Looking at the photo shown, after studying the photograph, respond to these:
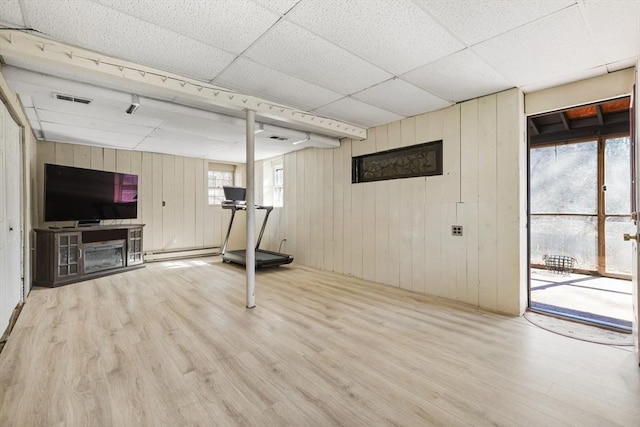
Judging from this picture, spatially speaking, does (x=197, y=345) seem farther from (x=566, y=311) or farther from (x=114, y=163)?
(x=114, y=163)

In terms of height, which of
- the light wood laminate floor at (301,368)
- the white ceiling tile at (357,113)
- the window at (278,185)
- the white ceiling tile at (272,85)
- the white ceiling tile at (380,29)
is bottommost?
the light wood laminate floor at (301,368)

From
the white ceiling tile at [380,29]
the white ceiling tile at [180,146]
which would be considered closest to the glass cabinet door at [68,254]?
the white ceiling tile at [180,146]

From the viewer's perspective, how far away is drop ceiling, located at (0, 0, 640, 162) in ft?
6.17

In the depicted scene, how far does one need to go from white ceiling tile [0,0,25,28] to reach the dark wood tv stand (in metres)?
3.27

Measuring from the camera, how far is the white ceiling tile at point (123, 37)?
74.5 inches

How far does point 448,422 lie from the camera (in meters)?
1.55

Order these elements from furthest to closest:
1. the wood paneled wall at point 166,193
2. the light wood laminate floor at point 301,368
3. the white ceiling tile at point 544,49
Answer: the wood paneled wall at point 166,193, the white ceiling tile at point 544,49, the light wood laminate floor at point 301,368

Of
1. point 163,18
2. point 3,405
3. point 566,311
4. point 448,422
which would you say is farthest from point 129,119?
point 566,311

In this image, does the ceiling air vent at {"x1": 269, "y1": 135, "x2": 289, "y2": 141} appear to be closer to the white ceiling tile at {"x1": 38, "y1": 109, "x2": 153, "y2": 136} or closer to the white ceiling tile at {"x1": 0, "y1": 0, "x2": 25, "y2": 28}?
the white ceiling tile at {"x1": 38, "y1": 109, "x2": 153, "y2": 136}

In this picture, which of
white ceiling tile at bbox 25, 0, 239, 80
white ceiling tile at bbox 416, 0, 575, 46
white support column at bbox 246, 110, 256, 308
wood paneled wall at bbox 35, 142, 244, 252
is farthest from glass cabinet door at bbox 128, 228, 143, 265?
white ceiling tile at bbox 416, 0, 575, 46

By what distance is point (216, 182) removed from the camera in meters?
7.50

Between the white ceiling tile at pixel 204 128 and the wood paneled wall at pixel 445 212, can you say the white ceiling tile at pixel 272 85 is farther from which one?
the wood paneled wall at pixel 445 212

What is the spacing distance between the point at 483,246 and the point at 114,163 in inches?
266

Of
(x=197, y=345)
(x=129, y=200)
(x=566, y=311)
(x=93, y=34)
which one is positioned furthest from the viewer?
(x=129, y=200)
